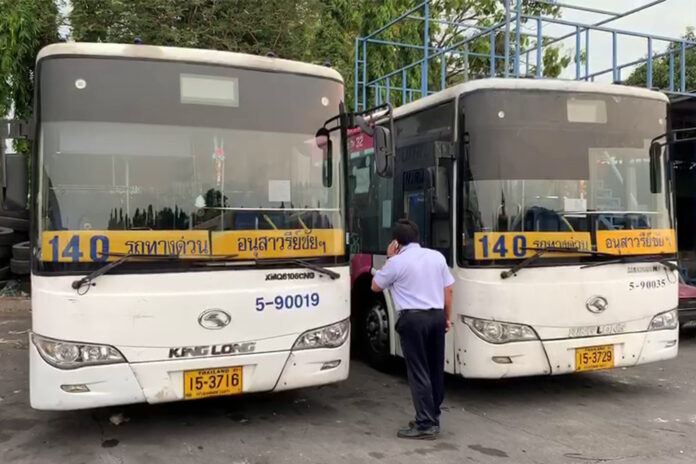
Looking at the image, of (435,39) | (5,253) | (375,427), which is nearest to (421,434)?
(375,427)

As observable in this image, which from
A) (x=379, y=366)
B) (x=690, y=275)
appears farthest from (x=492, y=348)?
(x=690, y=275)

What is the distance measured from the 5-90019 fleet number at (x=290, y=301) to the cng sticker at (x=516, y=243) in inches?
58.5

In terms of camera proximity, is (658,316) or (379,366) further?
(379,366)

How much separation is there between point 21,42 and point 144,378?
1069cm

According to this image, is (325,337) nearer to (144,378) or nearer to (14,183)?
(144,378)

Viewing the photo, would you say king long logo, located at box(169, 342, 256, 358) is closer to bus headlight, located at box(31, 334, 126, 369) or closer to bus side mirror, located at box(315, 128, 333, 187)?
bus headlight, located at box(31, 334, 126, 369)

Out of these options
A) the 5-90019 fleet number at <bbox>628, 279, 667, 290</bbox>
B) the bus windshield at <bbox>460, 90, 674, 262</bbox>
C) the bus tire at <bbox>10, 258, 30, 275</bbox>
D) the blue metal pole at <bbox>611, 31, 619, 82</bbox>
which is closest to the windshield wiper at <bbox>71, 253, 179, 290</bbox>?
the bus windshield at <bbox>460, 90, 674, 262</bbox>

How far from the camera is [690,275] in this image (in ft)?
37.4

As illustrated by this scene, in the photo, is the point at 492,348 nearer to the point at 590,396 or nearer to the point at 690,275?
the point at 590,396

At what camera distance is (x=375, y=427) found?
17.0ft

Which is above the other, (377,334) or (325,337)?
A: (325,337)

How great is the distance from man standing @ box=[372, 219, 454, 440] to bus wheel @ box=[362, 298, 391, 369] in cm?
183

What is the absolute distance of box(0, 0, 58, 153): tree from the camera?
12.4m

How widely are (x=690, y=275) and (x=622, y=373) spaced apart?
5347 mm
